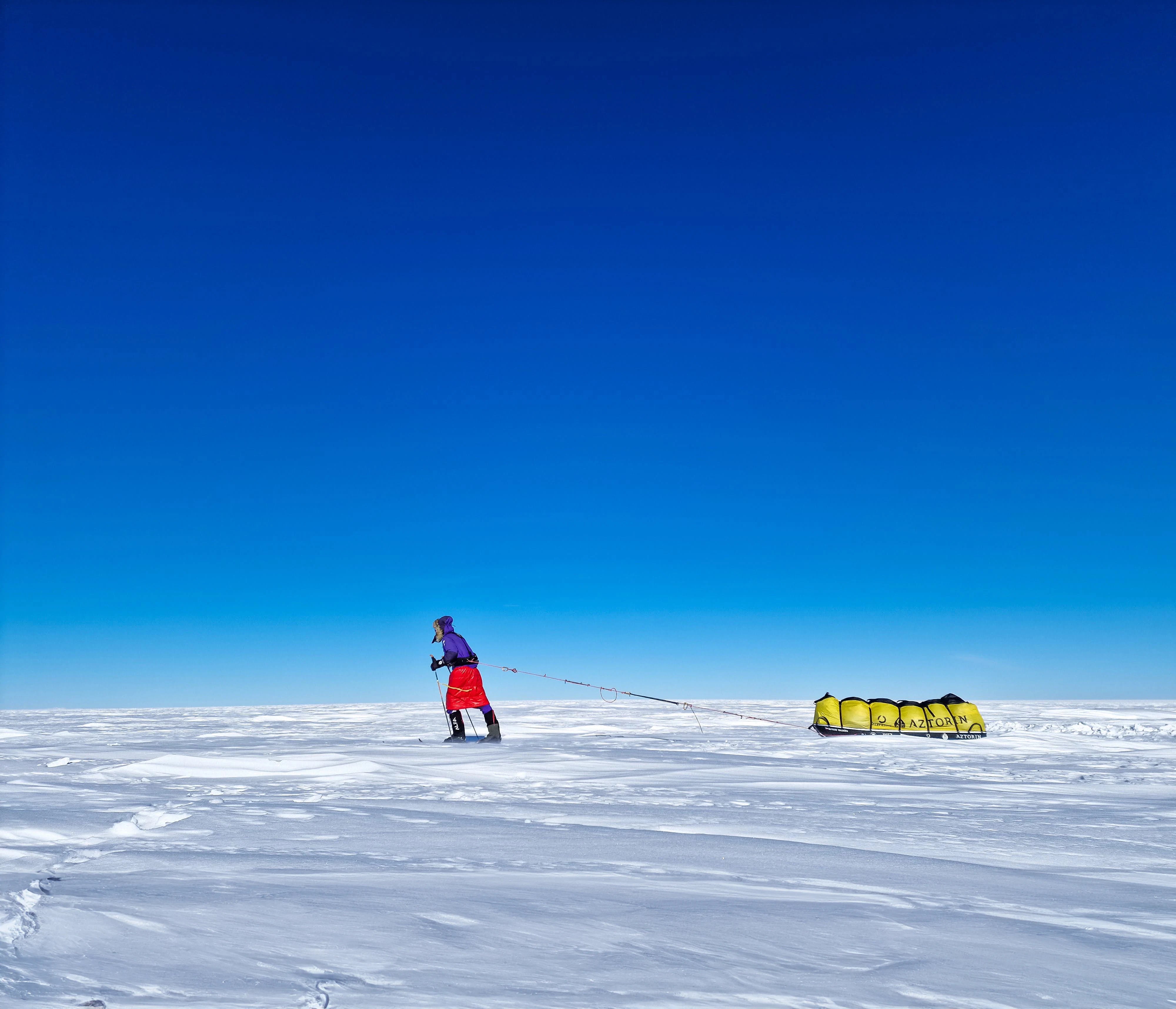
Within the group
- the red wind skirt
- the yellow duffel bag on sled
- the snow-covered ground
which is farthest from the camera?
the yellow duffel bag on sled


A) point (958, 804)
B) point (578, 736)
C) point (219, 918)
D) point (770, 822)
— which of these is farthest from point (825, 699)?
point (219, 918)

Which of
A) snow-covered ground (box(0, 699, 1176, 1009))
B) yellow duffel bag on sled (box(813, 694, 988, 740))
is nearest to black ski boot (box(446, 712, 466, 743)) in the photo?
snow-covered ground (box(0, 699, 1176, 1009))

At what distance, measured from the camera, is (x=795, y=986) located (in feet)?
8.56

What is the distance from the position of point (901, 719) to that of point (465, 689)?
8207mm

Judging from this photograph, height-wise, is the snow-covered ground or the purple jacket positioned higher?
the purple jacket

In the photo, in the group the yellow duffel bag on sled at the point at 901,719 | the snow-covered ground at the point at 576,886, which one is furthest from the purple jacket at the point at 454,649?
the yellow duffel bag on sled at the point at 901,719

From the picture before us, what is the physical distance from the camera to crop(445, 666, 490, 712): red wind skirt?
12703 mm

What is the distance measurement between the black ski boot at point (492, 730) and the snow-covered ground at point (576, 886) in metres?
3.23

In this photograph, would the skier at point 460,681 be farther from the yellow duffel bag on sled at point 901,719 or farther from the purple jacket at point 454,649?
the yellow duffel bag on sled at point 901,719

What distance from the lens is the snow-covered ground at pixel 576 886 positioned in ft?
8.44

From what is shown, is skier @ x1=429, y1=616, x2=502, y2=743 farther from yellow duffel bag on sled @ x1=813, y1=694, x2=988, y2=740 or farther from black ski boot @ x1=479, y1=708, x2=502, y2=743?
yellow duffel bag on sled @ x1=813, y1=694, x2=988, y2=740

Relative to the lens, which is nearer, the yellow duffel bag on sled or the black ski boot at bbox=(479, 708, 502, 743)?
the black ski boot at bbox=(479, 708, 502, 743)

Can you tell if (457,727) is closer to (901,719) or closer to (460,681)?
(460,681)

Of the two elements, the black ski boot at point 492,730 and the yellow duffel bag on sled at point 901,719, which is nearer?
the black ski boot at point 492,730
